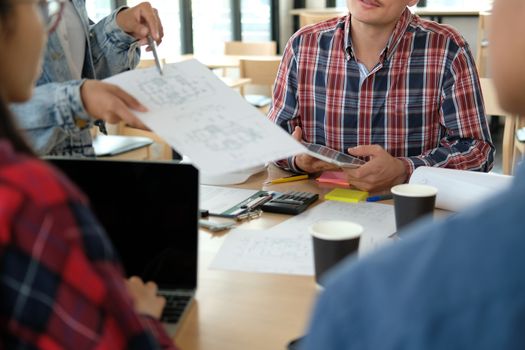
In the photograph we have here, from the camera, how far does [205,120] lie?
1.34m

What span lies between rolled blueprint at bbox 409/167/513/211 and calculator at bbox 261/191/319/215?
265 mm

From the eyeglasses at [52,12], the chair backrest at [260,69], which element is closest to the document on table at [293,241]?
the eyeglasses at [52,12]

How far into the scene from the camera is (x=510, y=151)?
3617 mm

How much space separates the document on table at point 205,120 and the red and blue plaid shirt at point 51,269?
0.50 metres

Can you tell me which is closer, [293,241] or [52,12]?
[52,12]

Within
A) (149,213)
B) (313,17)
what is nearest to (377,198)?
(149,213)

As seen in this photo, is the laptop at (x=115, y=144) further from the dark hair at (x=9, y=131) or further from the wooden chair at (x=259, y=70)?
the dark hair at (x=9, y=131)

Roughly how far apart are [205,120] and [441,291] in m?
0.93

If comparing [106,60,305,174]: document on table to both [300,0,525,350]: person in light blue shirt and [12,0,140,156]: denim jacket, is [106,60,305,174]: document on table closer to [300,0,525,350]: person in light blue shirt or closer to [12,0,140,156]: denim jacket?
[12,0,140,156]: denim jacket

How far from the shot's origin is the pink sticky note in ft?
6.31

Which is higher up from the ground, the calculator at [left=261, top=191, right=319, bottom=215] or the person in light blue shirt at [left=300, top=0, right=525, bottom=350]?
the person in light blue shirt at [left=300, top=0, right=525, bottom=350]

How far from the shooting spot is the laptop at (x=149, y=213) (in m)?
1.24

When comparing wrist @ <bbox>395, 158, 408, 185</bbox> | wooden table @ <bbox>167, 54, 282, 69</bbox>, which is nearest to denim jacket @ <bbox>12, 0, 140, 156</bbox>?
wrist @ <bbox>395, 158, 408, 185</bbox>

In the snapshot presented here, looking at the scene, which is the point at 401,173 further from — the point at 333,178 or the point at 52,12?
the point at 52,12
